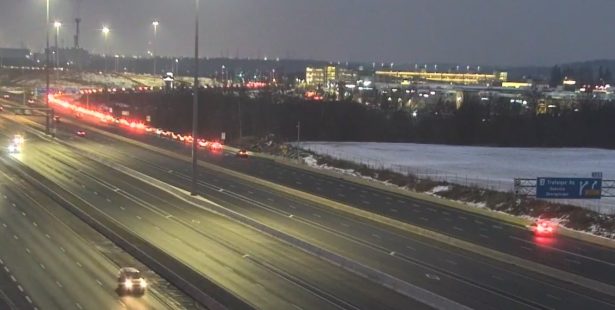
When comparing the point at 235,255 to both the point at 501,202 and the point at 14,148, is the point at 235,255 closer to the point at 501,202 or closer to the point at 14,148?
the point at 501,202

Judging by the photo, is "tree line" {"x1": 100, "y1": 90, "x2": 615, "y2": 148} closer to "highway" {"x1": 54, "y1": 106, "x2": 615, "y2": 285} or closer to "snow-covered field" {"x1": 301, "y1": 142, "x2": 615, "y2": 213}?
"snow-covered field" {"x1": 301, "y1": 142, "x2": 615, "y2": 213}

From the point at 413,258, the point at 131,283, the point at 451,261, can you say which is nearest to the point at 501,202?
the point at 451,261

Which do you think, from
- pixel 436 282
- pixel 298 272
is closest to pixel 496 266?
pixel 436 282

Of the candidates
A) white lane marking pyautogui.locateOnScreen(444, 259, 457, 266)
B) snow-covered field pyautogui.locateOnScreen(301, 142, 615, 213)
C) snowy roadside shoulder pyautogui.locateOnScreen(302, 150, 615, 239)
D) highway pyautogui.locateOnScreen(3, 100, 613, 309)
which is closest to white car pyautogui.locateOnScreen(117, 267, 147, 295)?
highway pyautogui.locateOnScreen(3, 100, 613, 309)

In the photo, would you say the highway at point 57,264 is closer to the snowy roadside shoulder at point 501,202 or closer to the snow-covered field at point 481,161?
the snowy roadside shoulder at point 501,202

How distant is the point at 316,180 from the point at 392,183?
525 centimetres

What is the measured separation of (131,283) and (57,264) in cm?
480

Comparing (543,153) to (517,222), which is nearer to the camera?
(517,222)

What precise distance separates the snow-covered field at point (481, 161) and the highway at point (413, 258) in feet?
49.1

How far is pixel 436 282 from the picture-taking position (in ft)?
79.7

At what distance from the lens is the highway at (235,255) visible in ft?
71.1

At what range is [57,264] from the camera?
2494 cm

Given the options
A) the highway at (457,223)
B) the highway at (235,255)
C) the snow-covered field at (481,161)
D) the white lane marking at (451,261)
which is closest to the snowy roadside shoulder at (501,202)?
the highway at (457,223)

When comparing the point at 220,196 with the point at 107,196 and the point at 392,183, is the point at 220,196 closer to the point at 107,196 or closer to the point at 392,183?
the point at 107,196
